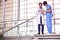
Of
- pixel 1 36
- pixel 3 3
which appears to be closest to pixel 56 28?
pixel 1 36

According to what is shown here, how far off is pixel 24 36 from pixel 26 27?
0.79m

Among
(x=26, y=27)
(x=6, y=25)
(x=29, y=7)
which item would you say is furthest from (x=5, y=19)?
(x=26, y=27)

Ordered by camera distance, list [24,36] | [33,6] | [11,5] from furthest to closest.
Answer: [11,5]
[33,6]
[24,36]

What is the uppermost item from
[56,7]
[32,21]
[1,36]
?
[56,7]

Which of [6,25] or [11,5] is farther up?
[11,5]

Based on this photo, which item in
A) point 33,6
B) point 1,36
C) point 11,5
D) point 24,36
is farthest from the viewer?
point 11,5

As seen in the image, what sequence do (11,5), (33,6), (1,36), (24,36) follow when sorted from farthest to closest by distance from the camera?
(11,5)
(33,6)
(1,36)
(24,36)

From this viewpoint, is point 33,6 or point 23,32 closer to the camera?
point 23,32

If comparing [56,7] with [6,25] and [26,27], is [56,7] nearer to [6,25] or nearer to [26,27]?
[26,27]

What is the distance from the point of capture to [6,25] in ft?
42.6

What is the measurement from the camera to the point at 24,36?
1059cm

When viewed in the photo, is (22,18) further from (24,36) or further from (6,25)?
(24,36)

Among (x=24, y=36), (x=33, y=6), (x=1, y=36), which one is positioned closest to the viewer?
(x=24, y=36)

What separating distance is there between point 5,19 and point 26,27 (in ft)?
9.55
